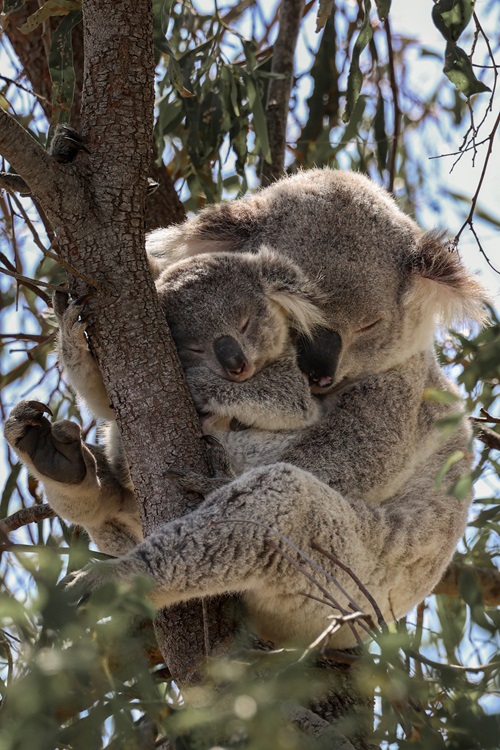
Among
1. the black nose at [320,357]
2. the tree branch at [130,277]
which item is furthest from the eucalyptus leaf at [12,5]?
→ the black nose at [320,357]

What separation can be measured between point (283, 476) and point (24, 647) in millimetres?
984

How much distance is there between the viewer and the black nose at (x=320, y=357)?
2869 millimetres

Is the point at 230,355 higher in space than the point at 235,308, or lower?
lower

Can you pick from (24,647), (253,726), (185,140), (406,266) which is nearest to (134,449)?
(24,647)

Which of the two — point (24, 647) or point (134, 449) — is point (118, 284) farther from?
point (24, 647)

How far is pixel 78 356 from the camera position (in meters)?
2.49

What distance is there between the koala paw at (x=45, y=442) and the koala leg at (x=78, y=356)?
0.34ft

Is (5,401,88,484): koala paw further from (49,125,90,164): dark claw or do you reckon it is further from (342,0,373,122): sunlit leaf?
(342,0,373,122): sunlit leaf

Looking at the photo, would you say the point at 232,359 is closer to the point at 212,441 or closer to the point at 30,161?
the point at 212,441

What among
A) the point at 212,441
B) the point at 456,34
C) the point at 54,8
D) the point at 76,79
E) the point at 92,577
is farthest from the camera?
the point at 76,79

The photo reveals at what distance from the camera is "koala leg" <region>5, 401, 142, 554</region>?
2.59 meters

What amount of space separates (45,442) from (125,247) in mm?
617

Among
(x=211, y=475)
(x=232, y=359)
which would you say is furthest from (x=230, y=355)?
(x=211, y=475)

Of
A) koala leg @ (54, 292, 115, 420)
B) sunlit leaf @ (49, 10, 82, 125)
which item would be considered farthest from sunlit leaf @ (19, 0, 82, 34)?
koala leg @ (54, 292, 115, 420)
